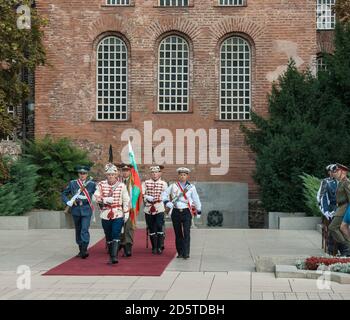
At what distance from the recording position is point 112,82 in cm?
3225

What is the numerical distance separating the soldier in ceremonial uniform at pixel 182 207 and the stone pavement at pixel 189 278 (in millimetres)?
379

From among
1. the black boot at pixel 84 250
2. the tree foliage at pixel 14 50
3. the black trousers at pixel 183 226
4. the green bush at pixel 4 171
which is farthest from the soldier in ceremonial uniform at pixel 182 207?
the tree foliage at pixel 14 50

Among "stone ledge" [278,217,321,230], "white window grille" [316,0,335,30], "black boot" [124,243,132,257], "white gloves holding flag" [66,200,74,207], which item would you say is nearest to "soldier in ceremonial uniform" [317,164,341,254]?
"black boot" [124,243,132,257]

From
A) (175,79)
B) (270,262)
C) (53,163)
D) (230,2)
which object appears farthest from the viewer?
(175,79)

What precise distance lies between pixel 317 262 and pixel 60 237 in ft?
31.7

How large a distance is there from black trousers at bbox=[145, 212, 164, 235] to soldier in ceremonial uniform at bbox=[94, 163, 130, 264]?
147 centimetres

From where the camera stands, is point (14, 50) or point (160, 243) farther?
point (14, 50)

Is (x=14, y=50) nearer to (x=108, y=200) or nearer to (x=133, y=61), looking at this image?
(x=133, y=61)

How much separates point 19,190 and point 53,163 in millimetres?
2202

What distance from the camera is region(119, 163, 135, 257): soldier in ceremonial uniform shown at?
55.0 feet

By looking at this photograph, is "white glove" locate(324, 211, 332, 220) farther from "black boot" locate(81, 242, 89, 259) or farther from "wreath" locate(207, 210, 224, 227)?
"wreath" locate(207, 210, 224, 227)

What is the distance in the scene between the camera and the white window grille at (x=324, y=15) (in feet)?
116

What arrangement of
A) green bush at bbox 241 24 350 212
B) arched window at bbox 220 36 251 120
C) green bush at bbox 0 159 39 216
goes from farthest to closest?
arched window at bbox 220 36 251 120 < green bush at bbox 241 24 350 212 < green bush at bbox 0 159 39 216

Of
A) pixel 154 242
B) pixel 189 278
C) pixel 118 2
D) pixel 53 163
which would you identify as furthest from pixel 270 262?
pixel 118 2
